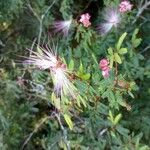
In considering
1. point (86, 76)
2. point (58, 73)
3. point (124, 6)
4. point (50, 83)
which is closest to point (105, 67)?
point (86, 76)

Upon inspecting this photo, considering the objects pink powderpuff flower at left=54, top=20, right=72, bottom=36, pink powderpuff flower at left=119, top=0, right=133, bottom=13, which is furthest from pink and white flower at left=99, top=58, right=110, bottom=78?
pink powderpuff flower at left=54, top=20, right=72, bottom=36

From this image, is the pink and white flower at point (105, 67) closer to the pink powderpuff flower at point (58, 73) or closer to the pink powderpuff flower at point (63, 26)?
the pink powderpuff flower at point (58, 73)

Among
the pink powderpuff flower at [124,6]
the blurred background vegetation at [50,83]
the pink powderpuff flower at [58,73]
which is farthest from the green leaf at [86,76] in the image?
the pink powderpuff flower at [124,6]

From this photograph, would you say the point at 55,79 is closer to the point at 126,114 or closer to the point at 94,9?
the point at 126,114

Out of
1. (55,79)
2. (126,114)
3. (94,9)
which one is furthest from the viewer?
(94,9)

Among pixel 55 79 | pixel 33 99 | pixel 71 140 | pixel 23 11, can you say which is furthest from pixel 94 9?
pixel 55 79

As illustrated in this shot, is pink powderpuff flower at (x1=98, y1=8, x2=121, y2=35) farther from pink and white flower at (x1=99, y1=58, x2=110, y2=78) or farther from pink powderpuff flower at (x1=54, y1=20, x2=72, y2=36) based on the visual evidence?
pink and white flower at (x1=99, y1=58, x2=110, y2=78)
